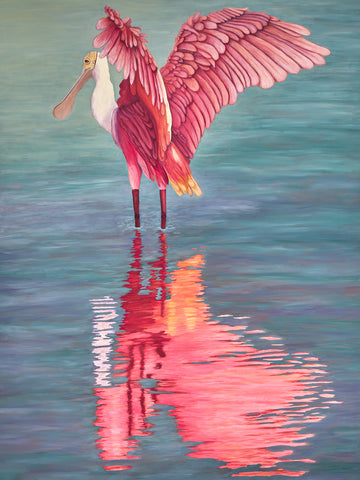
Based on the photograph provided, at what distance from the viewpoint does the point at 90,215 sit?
1169 centimetres

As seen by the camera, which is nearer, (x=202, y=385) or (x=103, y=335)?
(x=202, y=385)

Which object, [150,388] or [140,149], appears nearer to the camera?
[150,388]

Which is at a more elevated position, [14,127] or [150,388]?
[14,127]

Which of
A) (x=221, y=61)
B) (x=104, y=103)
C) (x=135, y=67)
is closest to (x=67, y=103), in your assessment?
(x=104, y=103)

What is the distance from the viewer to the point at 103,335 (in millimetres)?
8000

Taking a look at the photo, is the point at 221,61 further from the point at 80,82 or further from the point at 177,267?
the point at 177,267

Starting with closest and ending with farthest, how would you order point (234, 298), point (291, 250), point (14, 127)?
point (234, 298)
point (291, 250)
point (14, 127)

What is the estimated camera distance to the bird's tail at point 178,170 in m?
11.0

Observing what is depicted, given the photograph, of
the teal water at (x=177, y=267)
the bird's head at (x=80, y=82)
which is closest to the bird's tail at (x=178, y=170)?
the teal water at (x=177, y=267)

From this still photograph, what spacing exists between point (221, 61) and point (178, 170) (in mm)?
1010

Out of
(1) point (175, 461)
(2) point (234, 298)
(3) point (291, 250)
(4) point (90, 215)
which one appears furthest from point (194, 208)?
(1) point (175, 461)

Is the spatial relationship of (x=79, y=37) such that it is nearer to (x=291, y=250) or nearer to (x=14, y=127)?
(x=14, y=127)

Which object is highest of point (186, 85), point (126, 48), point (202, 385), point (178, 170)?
point (126, 48)

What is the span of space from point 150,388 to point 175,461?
3.28 feet
